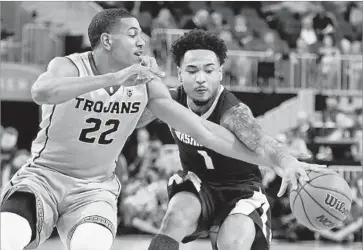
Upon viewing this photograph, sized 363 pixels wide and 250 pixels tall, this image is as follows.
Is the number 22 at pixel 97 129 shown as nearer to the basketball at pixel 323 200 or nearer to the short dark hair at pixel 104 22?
the short dark hair at pixel 104 22

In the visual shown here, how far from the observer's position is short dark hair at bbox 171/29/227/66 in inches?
194

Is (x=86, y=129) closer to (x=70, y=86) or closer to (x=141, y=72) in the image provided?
(x=70, y=86)

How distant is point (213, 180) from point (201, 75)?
2.48ft

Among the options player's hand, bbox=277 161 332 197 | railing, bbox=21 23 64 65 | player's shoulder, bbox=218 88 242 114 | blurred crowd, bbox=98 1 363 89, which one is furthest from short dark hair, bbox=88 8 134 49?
railing, bbox=21 23 64 65

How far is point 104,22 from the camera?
167 inches

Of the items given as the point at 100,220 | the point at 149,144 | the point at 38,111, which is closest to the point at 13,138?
the point at 149,144

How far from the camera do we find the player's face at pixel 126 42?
4152mm

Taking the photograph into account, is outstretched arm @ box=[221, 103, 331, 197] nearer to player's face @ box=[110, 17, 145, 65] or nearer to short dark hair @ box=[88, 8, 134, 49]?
player's face @ box=[110, 17, 145, 65]

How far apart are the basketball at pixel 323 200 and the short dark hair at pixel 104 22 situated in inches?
59.8

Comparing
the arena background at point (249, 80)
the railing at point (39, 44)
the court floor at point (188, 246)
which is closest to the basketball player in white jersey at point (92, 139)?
the court floor at point (188, 246)

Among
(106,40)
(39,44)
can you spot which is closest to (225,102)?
(106,40)

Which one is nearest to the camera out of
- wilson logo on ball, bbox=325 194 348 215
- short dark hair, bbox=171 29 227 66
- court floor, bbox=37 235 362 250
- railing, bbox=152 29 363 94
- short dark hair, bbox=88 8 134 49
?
wilson logo on ball, bbox=325 194 348 215

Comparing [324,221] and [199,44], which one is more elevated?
[199,44]

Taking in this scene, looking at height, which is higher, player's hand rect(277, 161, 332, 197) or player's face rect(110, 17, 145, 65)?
player's face rect(110, 17, 145, 65)
